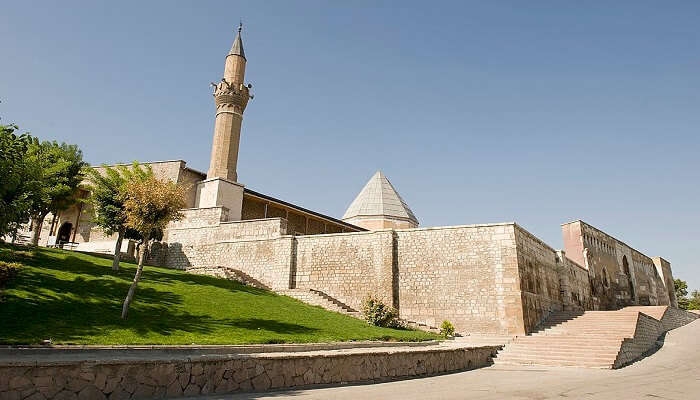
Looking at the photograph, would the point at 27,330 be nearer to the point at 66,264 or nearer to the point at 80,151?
the point at 66,264

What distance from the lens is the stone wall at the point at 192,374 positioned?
16.3 ft

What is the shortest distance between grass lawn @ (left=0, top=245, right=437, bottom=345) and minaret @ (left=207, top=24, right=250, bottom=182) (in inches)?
401

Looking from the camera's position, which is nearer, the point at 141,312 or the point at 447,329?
the point at 141,312

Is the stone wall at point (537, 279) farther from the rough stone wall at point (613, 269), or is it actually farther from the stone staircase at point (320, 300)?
the stone staircase at point (320, 300)

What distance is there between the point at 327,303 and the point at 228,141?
528 inches

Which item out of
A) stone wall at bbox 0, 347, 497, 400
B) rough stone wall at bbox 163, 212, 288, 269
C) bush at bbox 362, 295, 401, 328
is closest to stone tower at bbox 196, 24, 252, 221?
rough stone wall at bbox 163, 212, 288, 269

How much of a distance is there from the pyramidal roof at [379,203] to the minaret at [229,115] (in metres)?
14.8

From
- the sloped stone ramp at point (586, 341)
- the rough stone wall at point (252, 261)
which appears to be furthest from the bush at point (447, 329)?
the rough stone wall at point (252, 261)

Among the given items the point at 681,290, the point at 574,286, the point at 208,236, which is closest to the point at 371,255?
the point at 208,236

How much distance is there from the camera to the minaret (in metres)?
26.5

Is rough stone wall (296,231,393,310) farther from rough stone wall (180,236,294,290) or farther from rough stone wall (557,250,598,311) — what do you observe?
rough stone wall (557,250,598,311)

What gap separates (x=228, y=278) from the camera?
67.8 feet

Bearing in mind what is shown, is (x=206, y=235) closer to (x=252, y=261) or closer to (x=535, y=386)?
(x=252, y=261)

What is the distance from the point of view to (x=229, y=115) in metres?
27.6
